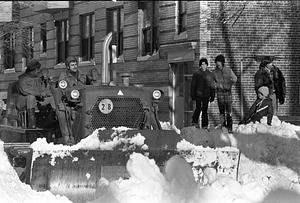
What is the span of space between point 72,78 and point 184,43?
12.6m

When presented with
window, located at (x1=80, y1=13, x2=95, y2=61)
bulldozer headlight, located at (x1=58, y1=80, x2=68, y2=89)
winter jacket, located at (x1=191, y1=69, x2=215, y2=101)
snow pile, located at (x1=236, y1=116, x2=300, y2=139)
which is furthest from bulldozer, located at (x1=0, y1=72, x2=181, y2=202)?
window, located at (x1=80, y1=13, x2=95, y2=61)

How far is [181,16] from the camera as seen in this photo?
2608 centimetres

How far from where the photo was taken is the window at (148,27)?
2748cm

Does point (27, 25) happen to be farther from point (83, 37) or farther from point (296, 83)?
point (296, 83)

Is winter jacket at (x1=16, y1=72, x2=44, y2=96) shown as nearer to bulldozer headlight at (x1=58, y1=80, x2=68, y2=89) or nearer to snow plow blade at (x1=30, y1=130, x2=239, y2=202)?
bulldozer headlight at (x1=58, y1=80, x2=68, y2=89)

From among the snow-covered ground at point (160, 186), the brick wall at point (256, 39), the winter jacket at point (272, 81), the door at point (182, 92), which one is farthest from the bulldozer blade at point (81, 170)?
the door at point (182, 92)

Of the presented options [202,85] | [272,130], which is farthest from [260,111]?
[202,85]

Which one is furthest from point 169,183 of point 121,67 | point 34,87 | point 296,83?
Answer: point 121,67

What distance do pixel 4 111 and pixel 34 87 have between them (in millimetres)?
685

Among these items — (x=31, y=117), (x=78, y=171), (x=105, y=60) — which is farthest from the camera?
(x=31, y=117)

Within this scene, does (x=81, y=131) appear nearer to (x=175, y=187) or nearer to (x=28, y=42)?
(x=175, y=187)

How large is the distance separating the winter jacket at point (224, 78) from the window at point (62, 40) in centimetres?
1429

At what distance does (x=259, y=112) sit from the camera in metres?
16.1

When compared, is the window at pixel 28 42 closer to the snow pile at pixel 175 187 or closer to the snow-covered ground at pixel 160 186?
the snow-covered ground at pixel 160 186
